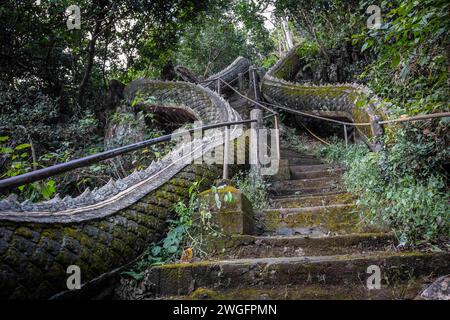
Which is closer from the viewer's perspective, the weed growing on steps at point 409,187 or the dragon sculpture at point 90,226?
the dragon sculpture at point 90,226

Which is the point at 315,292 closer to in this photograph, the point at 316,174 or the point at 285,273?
the point at 285,273

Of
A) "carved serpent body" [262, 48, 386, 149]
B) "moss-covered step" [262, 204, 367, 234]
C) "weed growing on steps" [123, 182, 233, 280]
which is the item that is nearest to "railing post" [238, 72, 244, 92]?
"carved serpent body" [262, 48, 386, 149]

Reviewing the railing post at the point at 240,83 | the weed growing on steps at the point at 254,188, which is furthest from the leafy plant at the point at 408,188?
the railing post at the point at 240,83

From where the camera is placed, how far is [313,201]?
363cm

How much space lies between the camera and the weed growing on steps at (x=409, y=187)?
2.31m

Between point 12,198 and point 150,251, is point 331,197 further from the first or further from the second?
point 12,198

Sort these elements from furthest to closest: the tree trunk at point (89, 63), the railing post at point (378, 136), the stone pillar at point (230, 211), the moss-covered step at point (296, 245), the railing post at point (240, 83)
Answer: the railing post at point (240, 83)
the tree trunk at point (89, 63)
the railing post at point (378, 136)
the stone pillar at point (230, 211)
the moss-covered step at point (296, 245)

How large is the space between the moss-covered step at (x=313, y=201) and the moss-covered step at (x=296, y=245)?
3.06 ft

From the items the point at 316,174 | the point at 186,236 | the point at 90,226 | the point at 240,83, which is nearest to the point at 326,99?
the point at 316,174

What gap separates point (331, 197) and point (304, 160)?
249 cm

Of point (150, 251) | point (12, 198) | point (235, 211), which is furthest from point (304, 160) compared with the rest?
point (12, 198)

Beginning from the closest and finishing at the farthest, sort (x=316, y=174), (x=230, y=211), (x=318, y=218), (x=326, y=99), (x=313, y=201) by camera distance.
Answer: (x=230, y=211) → (x=318, y=218) → (x=313, y=201) → (x=316, y=174) → (x=326, y=99)

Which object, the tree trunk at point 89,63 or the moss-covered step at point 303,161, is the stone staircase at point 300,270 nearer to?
the moss-covered step at point 303,161

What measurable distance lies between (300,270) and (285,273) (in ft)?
0.35
